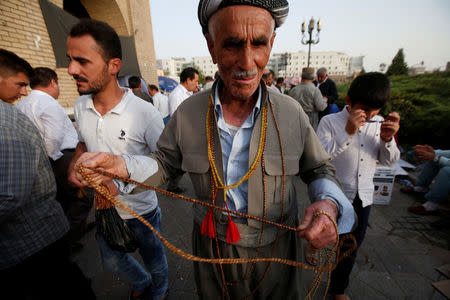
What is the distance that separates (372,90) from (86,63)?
2487 millimetres

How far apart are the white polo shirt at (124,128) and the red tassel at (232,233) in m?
1.08

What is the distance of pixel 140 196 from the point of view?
6.34ft

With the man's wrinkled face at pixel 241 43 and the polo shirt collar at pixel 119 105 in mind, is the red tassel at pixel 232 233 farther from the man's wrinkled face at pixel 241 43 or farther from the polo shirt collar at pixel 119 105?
the polo shirt collar at pixel 119 105

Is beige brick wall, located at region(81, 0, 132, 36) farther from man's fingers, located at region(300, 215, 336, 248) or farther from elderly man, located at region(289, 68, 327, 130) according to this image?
man's fingers, located at region(300, 215, 336, 248)

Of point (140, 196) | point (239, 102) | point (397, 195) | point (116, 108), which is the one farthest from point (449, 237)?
point (116, 108)

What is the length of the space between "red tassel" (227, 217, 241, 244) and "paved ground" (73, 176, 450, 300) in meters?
1.70

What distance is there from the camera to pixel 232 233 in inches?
50.3

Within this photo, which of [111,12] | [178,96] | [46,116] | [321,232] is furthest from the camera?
[111,12]

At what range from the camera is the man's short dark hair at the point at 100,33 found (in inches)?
63.9

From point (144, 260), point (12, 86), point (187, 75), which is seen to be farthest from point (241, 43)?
point (187, 75)

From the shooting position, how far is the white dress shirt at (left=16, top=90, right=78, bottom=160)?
2.83m

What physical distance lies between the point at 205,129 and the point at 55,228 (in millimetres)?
1552

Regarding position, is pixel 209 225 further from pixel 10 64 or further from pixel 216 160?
pixel 10 64

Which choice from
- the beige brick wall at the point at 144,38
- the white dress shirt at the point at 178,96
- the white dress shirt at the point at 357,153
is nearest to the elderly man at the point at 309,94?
the white dress shirt at the point at 178,96
